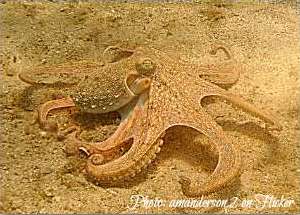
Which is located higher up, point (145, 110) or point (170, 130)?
point (145, 110)

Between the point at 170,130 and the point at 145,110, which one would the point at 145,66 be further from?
the point at 170,130

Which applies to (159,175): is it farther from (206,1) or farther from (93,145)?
(206,1)

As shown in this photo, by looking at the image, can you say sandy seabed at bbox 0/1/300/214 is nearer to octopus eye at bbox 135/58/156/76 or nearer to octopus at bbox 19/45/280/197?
octopus at bbox 19/45/280/197

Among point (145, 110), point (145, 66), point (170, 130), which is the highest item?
point (145, 66)

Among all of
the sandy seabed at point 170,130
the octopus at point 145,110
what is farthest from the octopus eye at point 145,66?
the sandy seabed at point 170,130

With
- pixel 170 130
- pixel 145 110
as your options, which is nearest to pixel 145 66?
pixel 145 110

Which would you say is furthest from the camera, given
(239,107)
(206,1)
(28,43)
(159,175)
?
(206,1)

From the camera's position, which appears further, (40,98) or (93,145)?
(40,98)

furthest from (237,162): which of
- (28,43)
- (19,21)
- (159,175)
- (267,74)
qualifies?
(19,21)
